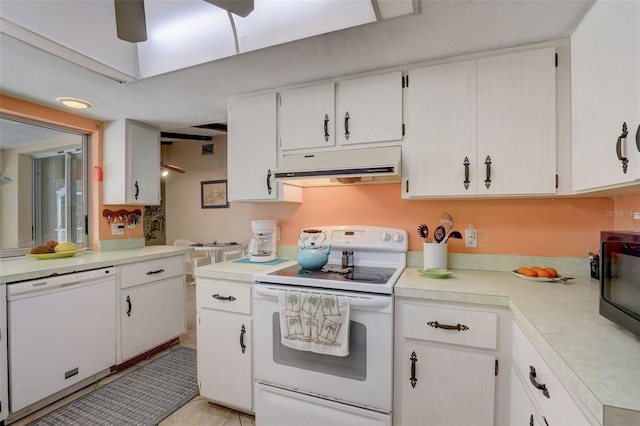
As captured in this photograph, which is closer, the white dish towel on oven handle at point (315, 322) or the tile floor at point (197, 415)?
the white dish towel on oven handle at point (315, 322)

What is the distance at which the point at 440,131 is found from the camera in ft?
5.86

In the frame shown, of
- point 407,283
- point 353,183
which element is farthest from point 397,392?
point 353,183

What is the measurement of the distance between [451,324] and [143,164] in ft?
10.1

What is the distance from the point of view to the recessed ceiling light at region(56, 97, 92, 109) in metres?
2.37

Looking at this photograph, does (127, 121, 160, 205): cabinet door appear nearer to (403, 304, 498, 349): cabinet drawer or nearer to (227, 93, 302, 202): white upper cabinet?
(227, 93, 302, 202): white upper cabinet

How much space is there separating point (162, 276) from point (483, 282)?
2.64 metres

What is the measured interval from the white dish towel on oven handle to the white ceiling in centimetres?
137

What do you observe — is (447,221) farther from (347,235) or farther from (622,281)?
(622,281)

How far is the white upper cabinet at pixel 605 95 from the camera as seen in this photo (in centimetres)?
99

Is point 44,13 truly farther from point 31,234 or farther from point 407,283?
point 407,283

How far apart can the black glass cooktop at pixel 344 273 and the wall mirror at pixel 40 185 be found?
2339 millimetres

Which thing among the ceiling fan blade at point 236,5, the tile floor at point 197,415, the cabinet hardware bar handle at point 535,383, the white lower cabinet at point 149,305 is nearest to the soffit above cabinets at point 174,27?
the ceiling fan blade at point 236,5

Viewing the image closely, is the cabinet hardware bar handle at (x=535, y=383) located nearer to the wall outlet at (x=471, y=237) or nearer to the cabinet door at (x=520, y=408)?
the cabinet door at (x=520, y=408)

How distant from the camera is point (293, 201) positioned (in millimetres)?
2336
